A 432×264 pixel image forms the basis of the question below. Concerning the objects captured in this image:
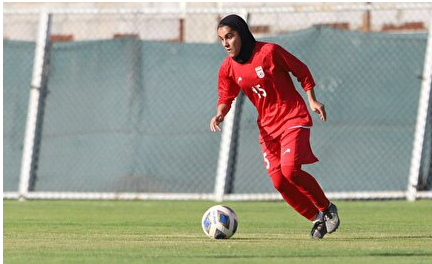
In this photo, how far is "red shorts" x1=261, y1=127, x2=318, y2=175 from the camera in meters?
9.93

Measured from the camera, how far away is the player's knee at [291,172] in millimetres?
9914

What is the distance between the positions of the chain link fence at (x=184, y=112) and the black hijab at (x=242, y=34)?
20.5ft

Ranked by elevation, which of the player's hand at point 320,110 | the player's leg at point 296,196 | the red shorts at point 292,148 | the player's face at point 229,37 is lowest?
the player's leg at point 296,196

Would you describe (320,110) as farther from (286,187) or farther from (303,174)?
(286,187)

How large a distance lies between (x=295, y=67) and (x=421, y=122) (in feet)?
20.3

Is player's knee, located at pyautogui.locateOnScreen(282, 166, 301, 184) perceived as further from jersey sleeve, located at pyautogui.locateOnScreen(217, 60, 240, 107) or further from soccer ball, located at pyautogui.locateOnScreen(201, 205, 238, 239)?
jersey sleeve, located at pyautogui.locateOnScreen(217, 60, 240, 107)

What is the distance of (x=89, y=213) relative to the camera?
13859 mm

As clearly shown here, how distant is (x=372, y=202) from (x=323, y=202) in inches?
231

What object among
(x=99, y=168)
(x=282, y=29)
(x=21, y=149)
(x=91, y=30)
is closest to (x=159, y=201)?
(x=99, y=168)

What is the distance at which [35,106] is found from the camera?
56.7 feet

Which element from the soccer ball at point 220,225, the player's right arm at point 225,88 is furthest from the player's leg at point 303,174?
the player's right arm at point 225,88

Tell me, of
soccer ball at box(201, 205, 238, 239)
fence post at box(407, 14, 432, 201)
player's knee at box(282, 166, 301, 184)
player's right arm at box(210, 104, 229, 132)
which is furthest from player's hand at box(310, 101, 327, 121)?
fence post at box(407, 14, 432, 201)

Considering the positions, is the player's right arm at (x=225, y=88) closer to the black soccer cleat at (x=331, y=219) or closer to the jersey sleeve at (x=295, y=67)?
the jersey sleeve at (x=295, y=67)

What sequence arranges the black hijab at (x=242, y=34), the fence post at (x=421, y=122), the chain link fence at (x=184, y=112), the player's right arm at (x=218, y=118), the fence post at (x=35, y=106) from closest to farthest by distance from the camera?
the black hijab at (x=242, y=34) → the player's right arm at (x=218, y=118) → the fence post at (x=421, y=122) → the chain link fence at (x=184, y=112) → the fence post at (x=35, y=106)
